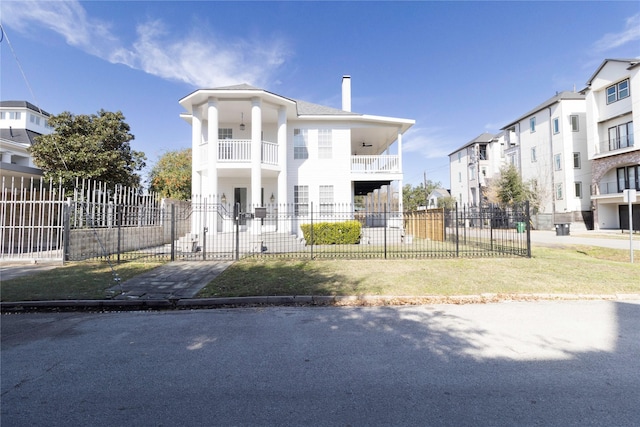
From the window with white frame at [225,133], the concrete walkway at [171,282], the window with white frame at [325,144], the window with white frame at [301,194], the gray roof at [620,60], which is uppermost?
the gray roof at [620,60]

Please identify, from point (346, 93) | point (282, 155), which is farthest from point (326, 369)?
point (346, 93)

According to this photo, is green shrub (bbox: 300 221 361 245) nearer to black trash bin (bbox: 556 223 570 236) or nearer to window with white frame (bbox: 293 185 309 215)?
window with white frame (bbox: 293 185 309 215)

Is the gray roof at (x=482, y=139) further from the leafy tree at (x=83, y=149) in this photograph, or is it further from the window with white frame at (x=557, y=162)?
the leafy tree at (x=83, y=149)

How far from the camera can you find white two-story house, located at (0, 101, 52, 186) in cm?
1625

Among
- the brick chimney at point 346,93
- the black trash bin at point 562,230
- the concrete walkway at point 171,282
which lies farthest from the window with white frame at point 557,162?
the concrete walkway at point 171,282

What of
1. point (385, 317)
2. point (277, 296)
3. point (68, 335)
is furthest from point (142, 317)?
point (385, 317)

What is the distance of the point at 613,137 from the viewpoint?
89.9 ft

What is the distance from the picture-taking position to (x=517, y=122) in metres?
37.6

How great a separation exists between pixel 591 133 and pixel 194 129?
33460 mm

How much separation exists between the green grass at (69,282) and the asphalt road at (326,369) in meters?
1.25

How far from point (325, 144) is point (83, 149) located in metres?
13.0

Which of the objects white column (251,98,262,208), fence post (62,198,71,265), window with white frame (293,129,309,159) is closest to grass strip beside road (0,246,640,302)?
fence post (62,198,71,265)

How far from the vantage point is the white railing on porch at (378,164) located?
1869cm

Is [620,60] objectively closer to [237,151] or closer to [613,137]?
[613,137]
